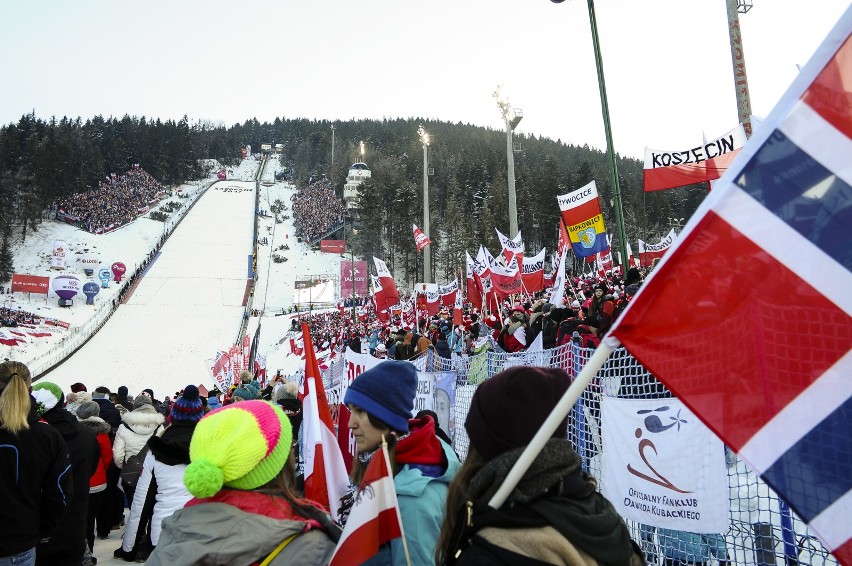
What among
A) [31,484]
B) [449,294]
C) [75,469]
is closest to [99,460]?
[75,469]

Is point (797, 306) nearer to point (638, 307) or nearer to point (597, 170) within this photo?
point (638, 307)

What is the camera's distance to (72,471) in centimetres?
421

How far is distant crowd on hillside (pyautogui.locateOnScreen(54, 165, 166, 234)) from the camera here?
236 feet

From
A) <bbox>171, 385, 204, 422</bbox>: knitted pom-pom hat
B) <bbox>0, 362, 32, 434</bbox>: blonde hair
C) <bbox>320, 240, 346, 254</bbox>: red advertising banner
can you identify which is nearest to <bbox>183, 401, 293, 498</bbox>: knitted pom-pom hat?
<bbox>0, 362, 32, 434</bbox>: blonde hair

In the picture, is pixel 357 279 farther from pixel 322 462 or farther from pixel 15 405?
pixel 322 462

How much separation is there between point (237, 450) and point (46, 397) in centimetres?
284

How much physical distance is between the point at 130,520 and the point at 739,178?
5627 mm

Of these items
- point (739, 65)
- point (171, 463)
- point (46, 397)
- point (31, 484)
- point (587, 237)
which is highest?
point (739, 65)

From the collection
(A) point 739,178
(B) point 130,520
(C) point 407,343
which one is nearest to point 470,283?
(C) point 407,343

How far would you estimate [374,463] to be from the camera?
89.0 inches

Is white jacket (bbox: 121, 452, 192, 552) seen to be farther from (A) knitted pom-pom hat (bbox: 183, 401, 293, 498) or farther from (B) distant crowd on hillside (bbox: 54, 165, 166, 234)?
(B) distant crowd on hillside (bbox: 54, 165, 166, 234)

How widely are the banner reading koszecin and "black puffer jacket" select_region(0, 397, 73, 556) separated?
9.82m

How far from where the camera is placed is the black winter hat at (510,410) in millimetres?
1710

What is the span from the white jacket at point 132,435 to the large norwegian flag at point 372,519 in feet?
16.4
